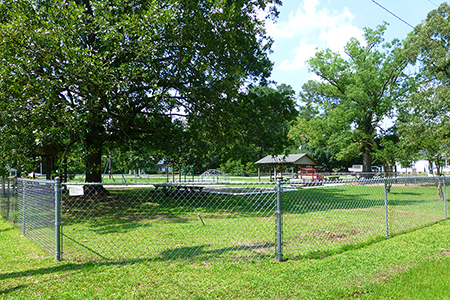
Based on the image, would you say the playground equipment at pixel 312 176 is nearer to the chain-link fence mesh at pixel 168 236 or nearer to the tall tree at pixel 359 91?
the tall tree at pixel 359 91

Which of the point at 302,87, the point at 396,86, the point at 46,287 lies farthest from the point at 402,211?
the point at 302,87

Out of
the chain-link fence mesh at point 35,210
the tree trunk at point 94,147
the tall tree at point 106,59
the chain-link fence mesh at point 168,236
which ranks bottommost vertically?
the chain-link fence mesh at point 168,236

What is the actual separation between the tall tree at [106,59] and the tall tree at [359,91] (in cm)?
2061

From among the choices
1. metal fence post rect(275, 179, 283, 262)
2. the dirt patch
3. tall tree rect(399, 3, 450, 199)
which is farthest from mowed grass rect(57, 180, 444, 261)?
tall tree rect(399, 3, 450, 199)

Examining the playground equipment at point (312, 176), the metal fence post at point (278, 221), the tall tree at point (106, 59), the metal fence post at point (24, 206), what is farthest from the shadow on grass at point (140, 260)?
the playground equipment at point (312, 176)

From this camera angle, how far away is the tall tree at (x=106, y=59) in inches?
390

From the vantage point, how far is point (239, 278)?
4.43m

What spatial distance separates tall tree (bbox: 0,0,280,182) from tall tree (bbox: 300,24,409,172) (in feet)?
67.6

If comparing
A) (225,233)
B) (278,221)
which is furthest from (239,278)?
(225,233)

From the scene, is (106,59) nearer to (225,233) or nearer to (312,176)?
(225,233)

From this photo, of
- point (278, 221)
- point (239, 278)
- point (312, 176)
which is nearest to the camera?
point (239, 278)

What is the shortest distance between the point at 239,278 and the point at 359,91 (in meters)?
29.6

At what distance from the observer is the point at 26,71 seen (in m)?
10.2

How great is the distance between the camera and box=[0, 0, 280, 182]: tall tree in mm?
9898
